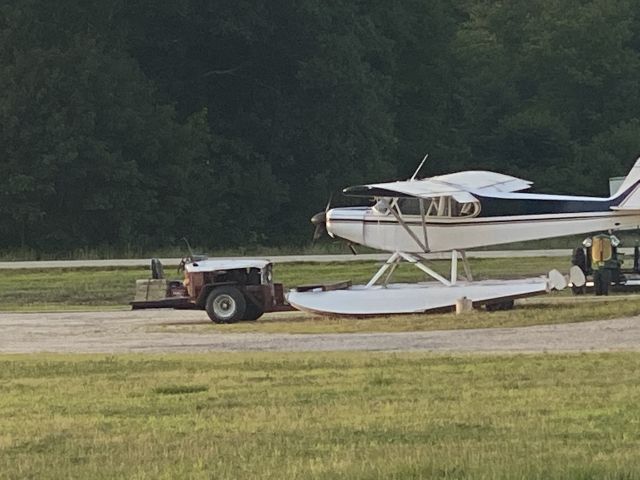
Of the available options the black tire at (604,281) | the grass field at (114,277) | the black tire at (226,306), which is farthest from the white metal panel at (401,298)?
the grass field at (114,277)

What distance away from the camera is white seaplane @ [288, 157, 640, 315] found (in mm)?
23656

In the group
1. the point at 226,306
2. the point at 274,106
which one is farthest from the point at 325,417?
the point at 274,106

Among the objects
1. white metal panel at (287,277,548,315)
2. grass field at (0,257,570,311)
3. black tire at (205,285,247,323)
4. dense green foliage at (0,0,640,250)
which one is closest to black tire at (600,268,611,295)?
white metal panel at (287,277,548,315)

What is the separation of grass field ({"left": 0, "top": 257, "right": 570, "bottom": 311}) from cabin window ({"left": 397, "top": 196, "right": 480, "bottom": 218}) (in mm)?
7925

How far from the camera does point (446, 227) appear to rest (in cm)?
2536

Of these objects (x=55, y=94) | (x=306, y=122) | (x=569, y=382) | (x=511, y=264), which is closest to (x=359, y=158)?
(x=306, y=122)

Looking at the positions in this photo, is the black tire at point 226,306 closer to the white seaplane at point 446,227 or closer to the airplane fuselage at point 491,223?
the white seaplane at point 446,227

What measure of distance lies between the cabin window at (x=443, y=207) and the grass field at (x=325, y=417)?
344 inches

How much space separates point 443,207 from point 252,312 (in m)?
3.96

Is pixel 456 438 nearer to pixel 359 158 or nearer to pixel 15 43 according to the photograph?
pixel 15 43

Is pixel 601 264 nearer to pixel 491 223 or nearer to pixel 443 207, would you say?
pixel 491 223

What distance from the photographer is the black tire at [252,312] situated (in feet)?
79.1

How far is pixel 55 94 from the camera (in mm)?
57969

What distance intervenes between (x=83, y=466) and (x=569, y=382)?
5640 millimetres
